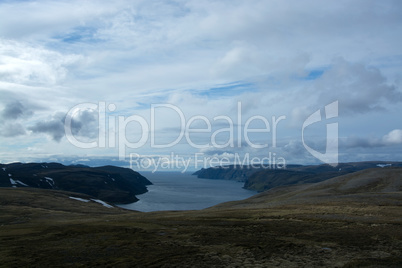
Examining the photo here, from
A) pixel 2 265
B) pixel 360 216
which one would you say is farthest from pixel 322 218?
pixel 2 265

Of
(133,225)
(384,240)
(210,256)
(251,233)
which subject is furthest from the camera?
(133,225)

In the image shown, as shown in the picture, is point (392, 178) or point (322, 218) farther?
point (392, 178)

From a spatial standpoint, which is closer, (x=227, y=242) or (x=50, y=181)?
(x=227, y=242)

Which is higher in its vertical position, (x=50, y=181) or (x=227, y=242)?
(x=227, y=242)

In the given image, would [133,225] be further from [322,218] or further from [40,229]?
[322,218]

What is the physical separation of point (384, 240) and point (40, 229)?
31755 mm

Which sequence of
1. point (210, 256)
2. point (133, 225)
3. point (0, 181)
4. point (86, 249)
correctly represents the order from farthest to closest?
point (0, 181)
point (133, 225)
point (86, 249)
point (210, 256)

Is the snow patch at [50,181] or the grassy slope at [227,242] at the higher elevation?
the grassy slope at [227,242]

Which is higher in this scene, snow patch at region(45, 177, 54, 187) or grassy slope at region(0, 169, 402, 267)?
grassy slope at region(0, 169, 402, 267)

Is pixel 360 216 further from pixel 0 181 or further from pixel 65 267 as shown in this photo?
pixel 0 181

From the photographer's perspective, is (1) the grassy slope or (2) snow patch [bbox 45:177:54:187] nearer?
(1) the grassy slope

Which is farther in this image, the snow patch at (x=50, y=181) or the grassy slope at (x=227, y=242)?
the snow patch at (x=50, y=181)

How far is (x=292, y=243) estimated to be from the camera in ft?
82.3

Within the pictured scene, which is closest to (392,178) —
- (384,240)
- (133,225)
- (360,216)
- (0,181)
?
(360,216)
